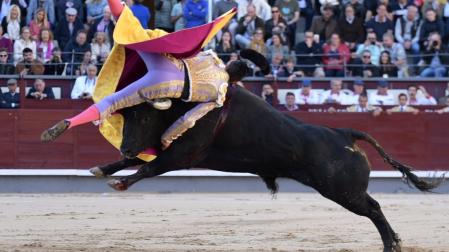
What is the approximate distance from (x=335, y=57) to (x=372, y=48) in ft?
1.68

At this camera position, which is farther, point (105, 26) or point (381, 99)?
point (381, 99)

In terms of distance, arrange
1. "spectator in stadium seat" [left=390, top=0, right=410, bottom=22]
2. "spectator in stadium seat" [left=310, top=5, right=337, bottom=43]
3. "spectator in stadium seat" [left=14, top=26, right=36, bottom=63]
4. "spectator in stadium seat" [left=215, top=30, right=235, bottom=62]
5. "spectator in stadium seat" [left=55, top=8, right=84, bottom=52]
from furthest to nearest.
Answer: "spectator in stadium seat" [left=390, top=0, right=410, bottom=22] → "spectator in stadium seat" [left=310, top=5, right=337, bottom=43] → "spectator in stadium seat" [left=55, top=8, right=84, bottom=52] → "spectator in stadium seat" [left=215, top=30, right=235, bottom=62] → "spectator in stadium seat" [left=14, top=26, right=36, bottom=63]

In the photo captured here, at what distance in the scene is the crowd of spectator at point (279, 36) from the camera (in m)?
14.0

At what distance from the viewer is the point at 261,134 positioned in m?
7.68

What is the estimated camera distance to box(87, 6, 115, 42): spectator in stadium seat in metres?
14.2

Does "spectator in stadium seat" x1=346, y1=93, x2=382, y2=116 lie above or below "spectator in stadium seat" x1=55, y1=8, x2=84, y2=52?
below

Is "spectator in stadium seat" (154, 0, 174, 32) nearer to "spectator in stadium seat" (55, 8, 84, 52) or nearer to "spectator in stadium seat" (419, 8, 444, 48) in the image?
"spectator in stadium seat" (55, 8, 84, 52)

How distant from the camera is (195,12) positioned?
47.1 feet

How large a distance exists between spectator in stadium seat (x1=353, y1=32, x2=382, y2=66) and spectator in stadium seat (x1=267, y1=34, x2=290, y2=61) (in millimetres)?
947

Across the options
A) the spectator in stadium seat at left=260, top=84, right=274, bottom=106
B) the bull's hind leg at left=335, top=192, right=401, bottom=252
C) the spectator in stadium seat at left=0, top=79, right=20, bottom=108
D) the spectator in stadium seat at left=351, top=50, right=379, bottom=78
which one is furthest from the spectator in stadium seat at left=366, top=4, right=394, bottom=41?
the bull's hind leg at left=335, top=192, right=401, bottom=252

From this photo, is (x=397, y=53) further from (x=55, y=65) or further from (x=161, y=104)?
(x=161, y=104)

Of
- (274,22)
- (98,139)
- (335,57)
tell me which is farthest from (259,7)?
(98,139)

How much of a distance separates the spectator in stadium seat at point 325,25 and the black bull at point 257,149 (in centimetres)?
697

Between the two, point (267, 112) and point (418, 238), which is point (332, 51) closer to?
point (418, 238)
